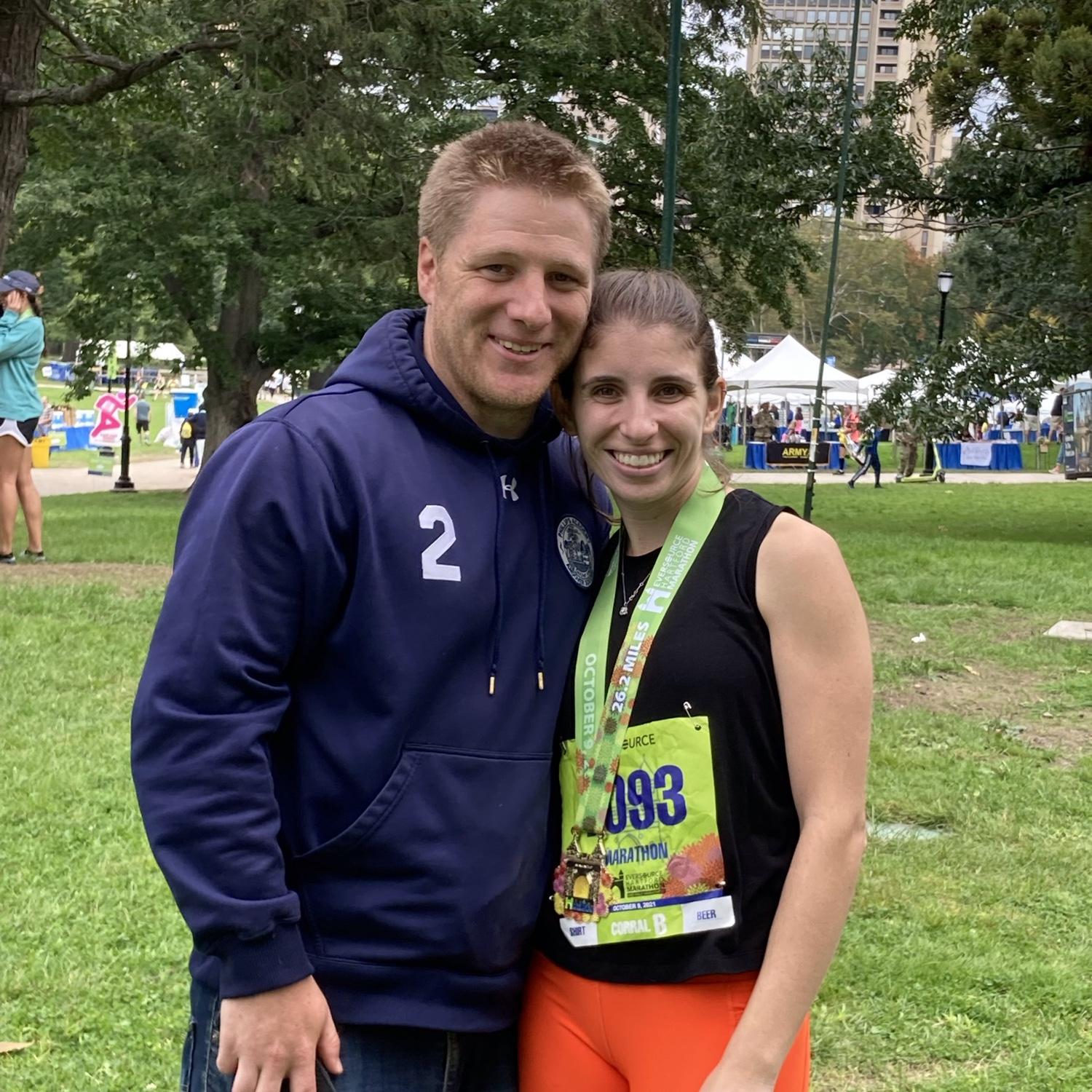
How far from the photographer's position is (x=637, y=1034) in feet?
6.55

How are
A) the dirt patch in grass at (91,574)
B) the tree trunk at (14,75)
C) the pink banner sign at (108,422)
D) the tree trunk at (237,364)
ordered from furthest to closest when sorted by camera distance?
the pink banner sign at (108,422)
the tree trunk at (237,364)
the tree trunk at (14,75)
the dirt patch in grass at (91,574)

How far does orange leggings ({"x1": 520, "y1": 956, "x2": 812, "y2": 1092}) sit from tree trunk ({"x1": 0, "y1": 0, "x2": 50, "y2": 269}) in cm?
1054

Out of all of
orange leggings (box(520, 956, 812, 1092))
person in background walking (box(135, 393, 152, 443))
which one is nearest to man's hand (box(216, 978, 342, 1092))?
orange leggings (box(520, 956, 812, 1092))

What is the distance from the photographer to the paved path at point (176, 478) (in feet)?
88.2

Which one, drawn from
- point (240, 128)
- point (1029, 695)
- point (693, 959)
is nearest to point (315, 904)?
point (693, 959)

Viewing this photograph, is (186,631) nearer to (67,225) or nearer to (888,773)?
(888,773)

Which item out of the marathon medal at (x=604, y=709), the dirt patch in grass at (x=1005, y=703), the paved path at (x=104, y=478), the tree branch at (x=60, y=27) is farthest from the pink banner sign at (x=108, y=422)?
the marathon medal at (x=604, y=709)

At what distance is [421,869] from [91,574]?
9310 millimetres

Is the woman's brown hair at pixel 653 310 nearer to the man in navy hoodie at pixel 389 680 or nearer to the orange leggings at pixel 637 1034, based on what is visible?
the man in navy hoodie at pixel 389 680

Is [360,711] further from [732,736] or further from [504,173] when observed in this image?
[504,173]

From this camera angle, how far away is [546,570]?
6.97 feet

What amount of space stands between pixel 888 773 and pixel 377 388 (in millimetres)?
4642

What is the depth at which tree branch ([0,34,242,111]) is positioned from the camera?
10.8 meters

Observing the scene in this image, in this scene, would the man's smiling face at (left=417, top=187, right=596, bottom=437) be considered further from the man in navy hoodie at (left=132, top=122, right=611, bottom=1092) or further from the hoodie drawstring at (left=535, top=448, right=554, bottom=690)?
the hoodie drawstring at (left=535, top=448, right=554, bottom=690)
